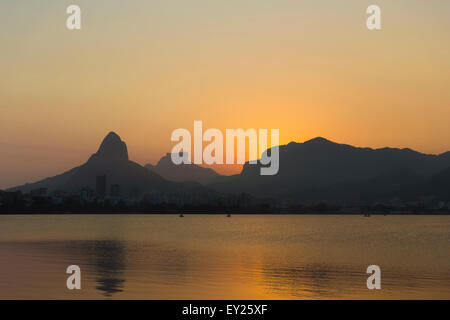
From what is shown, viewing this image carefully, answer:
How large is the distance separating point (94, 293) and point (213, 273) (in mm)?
17502

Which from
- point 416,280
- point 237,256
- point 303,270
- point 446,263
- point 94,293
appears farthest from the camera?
point 237,256

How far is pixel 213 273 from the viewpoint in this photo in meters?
56.4

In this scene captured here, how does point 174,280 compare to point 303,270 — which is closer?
point 174,280

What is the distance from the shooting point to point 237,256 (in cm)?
7969

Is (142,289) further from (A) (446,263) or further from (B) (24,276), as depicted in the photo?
(A) (446,263)
